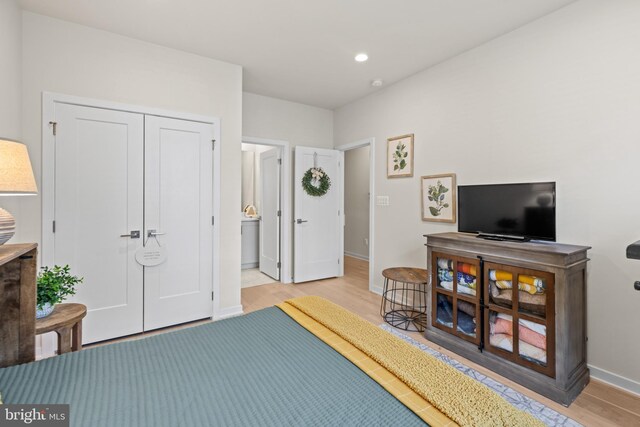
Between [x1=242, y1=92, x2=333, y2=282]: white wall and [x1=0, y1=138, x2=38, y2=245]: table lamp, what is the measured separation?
2.91m

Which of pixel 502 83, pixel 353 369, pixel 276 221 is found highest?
pixel 502 83

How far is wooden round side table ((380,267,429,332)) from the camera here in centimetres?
299

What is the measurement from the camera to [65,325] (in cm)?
182

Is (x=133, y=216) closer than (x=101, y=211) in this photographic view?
No

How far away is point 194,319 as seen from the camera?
122 inches

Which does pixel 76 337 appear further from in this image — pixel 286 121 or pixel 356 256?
pixel 356 256

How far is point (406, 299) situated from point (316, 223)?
69.6 inches

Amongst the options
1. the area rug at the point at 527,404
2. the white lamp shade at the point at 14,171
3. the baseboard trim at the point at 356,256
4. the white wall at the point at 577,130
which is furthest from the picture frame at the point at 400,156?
the white lamp shade at the point at 14,171

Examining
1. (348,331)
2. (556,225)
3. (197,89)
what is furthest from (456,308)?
(197,89)

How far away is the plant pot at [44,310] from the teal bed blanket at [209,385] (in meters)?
0.82

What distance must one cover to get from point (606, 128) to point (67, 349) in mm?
3871

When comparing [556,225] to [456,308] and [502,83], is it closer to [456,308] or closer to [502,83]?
[456,308]

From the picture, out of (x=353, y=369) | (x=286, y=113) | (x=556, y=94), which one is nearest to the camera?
(x=353, y=369)

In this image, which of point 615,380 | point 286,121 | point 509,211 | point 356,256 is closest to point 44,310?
point 509,211
